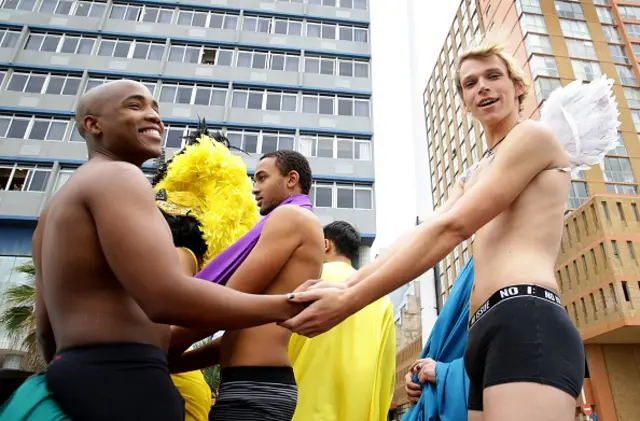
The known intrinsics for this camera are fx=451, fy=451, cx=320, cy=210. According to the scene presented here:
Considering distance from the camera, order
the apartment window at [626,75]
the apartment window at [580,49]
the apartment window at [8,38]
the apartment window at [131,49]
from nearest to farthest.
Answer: the apartment window at [8,38] < the apartment window at [131,49] < the apartment window at [580,49] < the apartment window at [626,75]

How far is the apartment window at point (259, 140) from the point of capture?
2462 centimetres

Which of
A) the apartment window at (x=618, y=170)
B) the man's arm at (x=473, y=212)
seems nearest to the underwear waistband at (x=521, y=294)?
the man's arm at (x=473, y=212)

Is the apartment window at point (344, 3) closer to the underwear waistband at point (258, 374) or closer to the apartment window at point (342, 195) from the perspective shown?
the apartment window at point (342, 195)

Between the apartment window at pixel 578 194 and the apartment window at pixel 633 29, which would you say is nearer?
the apartment window at pixel 578 194

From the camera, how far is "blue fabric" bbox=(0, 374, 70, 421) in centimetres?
110

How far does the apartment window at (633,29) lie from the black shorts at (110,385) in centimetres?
5025

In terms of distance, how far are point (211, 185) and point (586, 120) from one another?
2137mm

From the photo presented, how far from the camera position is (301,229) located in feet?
6.47

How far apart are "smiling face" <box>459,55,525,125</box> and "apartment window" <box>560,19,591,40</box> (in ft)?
140

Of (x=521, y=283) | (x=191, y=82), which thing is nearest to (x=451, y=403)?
(x=521, y=283)

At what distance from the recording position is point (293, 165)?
2561 mm

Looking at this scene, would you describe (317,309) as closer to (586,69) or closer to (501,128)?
(501,128)

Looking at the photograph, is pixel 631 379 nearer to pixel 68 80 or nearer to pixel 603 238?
pixel 603 238

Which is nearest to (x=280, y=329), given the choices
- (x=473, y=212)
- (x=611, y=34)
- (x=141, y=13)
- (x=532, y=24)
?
(x=473, y=212)
